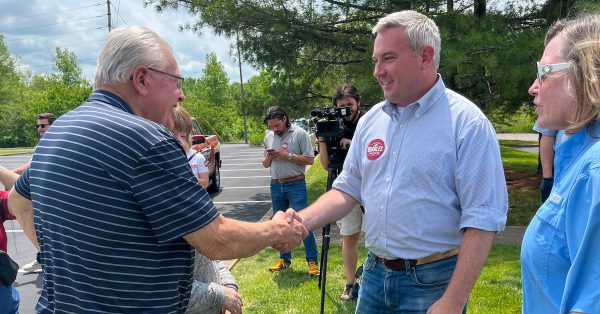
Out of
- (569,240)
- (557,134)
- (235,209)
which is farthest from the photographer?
(235,209)

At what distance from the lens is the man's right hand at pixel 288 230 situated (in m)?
2.28

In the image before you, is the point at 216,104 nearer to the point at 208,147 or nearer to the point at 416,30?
the point at 208,147

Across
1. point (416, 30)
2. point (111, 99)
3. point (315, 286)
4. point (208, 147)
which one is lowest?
point (315, 286)

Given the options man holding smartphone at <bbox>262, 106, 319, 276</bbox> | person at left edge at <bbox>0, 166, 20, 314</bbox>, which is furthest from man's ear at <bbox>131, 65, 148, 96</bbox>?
man holding smartphone at <bbox>262, 106, 319, 276</bbox>

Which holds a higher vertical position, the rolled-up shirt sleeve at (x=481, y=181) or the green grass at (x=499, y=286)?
the rolled-up shirt sleeve at (x=481, y=181)

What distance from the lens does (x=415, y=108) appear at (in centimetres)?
235

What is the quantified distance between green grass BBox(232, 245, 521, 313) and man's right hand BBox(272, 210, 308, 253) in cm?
240

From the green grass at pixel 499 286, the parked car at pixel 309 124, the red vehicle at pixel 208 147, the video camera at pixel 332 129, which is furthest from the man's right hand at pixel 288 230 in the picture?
the green grass at pixel 499 286

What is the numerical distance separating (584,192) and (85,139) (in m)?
1.47

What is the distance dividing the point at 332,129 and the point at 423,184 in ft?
7.23

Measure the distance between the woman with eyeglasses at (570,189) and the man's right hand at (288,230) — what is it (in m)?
1.05

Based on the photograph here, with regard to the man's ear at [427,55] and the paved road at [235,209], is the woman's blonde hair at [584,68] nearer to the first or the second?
the man's ear at [427,55]

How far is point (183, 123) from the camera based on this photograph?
4004 millimetres

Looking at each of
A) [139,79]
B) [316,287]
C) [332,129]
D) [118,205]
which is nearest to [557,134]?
[332,129]
